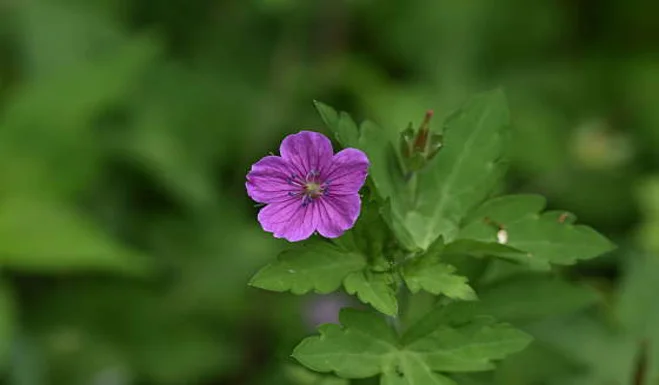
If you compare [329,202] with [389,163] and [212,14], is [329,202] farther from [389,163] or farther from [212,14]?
[212,14]

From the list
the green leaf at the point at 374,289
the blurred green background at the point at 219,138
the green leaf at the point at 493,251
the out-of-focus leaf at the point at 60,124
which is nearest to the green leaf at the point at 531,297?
the green leaf at the point at 493,251

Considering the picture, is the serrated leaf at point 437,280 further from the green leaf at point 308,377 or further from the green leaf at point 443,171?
the green leaf at point 308,377

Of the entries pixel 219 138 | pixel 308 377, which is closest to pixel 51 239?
pixel 219 138

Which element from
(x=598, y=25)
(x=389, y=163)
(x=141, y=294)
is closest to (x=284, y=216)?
(x=389, y=163)

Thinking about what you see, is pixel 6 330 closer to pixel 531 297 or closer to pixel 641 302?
pixel 531 297

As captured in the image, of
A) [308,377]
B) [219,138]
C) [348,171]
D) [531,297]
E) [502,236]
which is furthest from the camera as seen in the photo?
[219,138]
